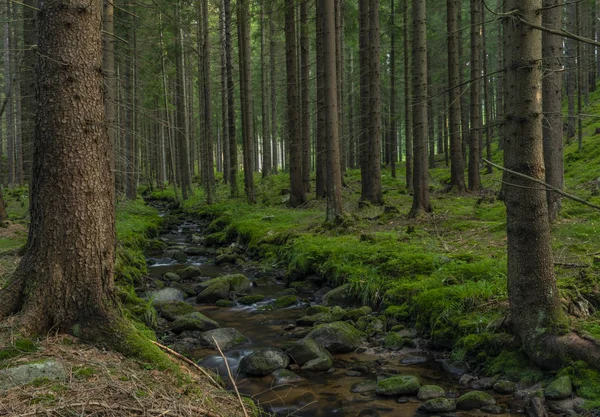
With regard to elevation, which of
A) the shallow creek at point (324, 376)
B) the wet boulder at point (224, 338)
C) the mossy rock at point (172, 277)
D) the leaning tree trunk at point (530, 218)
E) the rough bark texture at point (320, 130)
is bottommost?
the shallow creek at point (324, 376)

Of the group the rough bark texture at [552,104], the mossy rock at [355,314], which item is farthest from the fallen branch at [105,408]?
the rough bark texture at [552,104]

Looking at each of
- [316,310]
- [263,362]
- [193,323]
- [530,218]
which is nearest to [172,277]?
[193,323]

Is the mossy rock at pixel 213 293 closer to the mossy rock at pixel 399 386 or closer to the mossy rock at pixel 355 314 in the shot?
the mossy rock at pixel 355 314

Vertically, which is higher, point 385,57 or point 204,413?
point 385,57

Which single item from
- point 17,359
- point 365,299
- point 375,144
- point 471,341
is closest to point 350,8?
point 375,144

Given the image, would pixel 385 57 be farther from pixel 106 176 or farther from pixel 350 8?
pixel 106 176

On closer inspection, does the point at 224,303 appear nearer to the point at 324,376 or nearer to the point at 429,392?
the point at 324,376

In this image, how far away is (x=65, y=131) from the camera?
4359mm

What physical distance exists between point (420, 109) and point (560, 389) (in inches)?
348

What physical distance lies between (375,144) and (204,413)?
41.0ft

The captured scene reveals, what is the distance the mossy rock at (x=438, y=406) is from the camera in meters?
4.79

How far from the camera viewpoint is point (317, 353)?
6133 mm

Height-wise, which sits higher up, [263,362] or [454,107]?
[454,107]

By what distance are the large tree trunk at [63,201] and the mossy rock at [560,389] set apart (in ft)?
14.2
